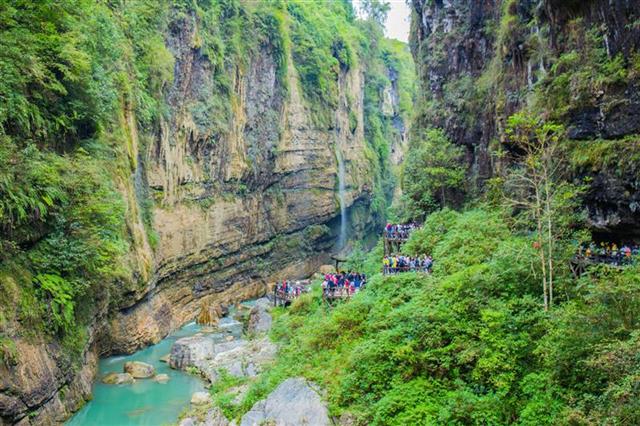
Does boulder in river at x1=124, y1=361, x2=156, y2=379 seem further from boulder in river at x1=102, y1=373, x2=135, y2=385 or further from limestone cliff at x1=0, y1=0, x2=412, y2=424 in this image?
limestone cliff at x1=0, y1=0, x2=412, y2=424

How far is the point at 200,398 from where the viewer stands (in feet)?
55.3

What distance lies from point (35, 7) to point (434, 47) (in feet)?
77.8

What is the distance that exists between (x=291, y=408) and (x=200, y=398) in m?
6.04

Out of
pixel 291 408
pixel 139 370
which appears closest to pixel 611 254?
pixel 291 408

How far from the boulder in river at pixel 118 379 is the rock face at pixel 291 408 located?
808 centimetres

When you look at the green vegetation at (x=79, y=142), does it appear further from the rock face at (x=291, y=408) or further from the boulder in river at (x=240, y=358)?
the rock face at (x=291, y=408)

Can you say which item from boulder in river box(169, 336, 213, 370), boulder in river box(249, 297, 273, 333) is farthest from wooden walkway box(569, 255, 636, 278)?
boulder in river box(169, 336, 213, 370)

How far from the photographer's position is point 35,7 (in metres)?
15.3

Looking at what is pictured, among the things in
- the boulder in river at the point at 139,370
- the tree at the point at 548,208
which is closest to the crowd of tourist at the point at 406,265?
the tree at the point at 548,208

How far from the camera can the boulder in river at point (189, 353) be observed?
67.5ft

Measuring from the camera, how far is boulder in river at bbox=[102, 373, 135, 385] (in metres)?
18.5

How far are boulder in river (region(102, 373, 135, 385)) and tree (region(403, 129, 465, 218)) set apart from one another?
57.6 feet

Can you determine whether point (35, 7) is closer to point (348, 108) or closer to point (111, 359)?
point (111, 359)

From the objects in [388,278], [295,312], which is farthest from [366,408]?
[295,312]
